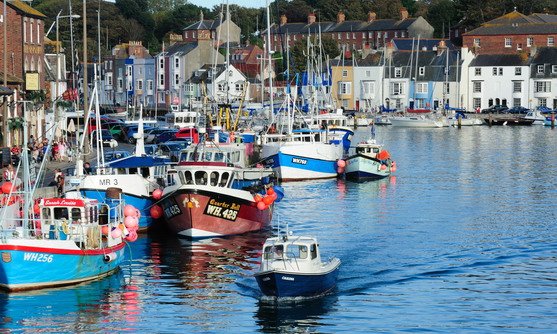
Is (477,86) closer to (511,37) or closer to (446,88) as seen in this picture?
(446,88)

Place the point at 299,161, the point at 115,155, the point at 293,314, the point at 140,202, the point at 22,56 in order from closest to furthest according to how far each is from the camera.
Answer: the point at 293,314
the point at 140,202
the point at 115,155
the point at 299,161
the point at 22,56

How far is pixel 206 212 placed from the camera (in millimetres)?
53281

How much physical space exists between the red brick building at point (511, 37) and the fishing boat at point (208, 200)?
141 metres

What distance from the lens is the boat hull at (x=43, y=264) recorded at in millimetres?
39438

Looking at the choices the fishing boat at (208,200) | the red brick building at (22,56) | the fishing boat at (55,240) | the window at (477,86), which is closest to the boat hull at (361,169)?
the red brick building at (22,56)

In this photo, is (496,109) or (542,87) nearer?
(496,109)

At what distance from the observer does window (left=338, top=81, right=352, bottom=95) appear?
191m

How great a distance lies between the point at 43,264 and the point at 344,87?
153m

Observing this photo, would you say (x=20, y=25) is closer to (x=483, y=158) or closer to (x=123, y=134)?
(x=123, y=134)

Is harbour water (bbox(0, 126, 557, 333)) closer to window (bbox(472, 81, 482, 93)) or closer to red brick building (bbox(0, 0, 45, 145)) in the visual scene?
red brick building (bbox(0, 0, 45, 145))

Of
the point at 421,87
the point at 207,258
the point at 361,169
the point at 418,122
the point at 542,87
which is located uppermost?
the point at 421,87

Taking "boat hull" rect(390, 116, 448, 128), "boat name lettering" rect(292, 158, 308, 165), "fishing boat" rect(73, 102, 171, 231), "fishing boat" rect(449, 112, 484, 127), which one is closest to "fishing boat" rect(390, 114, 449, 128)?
"boat hull" rect(390, 116, 448, 128)

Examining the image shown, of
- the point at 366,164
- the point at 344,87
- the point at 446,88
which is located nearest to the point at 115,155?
the point at 366,164

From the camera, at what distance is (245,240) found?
176ft
